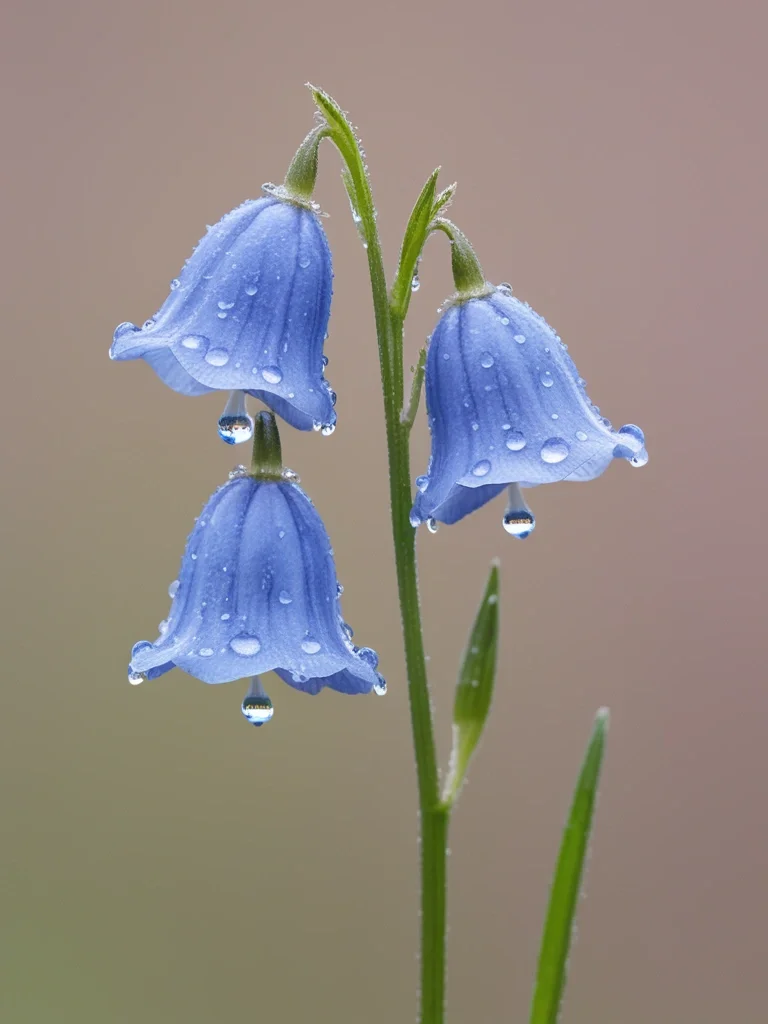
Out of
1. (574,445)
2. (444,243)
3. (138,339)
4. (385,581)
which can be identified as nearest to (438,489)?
(574,445)

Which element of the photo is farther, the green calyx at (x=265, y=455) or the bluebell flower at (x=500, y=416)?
the green calyx at (x=265, y=455)

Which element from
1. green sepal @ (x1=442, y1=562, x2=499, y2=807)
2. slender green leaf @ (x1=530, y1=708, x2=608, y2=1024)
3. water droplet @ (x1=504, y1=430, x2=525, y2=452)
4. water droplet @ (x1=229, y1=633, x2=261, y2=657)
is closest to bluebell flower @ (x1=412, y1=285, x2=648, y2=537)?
water droplet @ (x1=504, y1=430, x2=525, y2=452)

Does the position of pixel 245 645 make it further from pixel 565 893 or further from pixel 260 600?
pixel 565 893

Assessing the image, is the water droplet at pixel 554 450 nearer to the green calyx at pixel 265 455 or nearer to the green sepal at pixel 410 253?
the green sepal at pixel 410 253

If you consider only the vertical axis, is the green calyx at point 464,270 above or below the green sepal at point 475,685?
above

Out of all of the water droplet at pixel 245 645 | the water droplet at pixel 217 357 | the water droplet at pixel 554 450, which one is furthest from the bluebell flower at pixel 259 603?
the water droplet at pixel 554 450

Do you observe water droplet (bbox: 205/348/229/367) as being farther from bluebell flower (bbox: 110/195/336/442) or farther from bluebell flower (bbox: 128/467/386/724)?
bluebell flower (bbox: 128/467/386/724)

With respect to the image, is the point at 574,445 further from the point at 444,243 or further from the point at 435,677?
the point at 444,243
